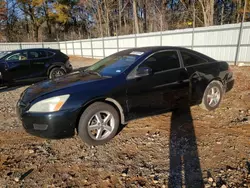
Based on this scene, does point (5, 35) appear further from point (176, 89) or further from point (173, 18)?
point (176, 89)

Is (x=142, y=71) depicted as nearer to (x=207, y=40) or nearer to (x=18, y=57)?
(x=18, y=57)

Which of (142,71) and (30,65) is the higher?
(142,71)

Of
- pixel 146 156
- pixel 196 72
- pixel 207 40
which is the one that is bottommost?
pixel 146 156

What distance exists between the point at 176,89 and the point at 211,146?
1.20m

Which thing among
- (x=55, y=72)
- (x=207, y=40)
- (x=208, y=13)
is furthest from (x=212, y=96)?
(x=208, y=13)

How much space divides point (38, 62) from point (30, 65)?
0.35 meters

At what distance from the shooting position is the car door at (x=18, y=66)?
7.10 metres

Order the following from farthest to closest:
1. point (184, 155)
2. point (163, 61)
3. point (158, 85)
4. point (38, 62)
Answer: point (38, 62) < point (163, 61) < point (158, 85) < point (184, 155)

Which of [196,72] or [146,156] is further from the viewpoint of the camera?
[196,72]

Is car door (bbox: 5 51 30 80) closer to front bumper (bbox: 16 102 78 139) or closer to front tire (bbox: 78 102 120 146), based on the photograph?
front bumper (bbox: 16 102 78 139)

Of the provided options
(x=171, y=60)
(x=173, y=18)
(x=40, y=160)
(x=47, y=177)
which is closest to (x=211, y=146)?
(x=171, y=60)

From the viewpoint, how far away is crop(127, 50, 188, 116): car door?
3221 millimetres

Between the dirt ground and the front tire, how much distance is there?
0.14 m

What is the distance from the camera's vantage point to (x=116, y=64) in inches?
144
